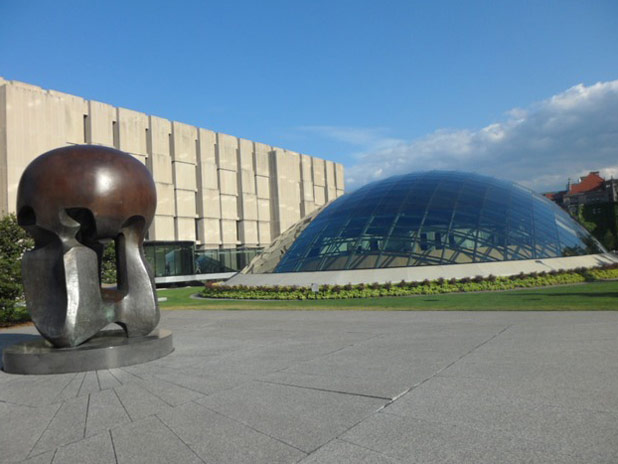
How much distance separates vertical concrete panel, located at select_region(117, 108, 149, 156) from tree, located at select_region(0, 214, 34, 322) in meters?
33.8

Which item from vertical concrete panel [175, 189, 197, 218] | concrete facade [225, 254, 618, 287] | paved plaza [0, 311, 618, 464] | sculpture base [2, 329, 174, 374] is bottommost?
paved plaza [0, 311, 618, 464]

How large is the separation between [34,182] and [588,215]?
60.1 m

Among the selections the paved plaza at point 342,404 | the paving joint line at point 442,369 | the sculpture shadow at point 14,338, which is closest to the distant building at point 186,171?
the sculpture shadow at point 14,338

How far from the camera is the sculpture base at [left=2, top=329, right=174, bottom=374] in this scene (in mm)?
8008

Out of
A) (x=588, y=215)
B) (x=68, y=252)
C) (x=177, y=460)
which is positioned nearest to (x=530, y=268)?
(x=68, y=252)

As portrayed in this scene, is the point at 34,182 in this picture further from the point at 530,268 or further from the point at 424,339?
the point at 530,268

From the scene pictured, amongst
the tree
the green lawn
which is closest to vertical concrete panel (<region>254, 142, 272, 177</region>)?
the green lawn

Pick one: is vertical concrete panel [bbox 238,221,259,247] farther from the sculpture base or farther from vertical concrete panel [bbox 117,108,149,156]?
the sculpture base

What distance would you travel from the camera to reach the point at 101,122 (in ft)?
161

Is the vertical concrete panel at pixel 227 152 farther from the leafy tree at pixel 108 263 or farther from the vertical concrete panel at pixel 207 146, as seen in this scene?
the leafy tree at pixel 108 263

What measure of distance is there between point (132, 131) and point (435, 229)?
39.0m

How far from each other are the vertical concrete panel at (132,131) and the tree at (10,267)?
111 feet

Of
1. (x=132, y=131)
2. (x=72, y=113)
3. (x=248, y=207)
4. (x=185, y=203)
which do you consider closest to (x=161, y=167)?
(x=132, y=131)

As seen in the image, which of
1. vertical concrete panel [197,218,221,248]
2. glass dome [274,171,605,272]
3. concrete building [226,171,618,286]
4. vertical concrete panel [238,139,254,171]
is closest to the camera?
concrete building [226,171,618,286]
